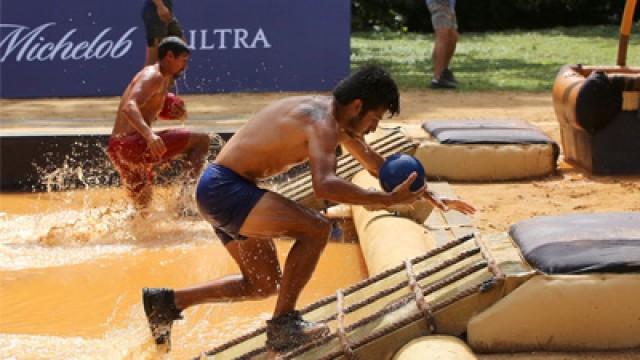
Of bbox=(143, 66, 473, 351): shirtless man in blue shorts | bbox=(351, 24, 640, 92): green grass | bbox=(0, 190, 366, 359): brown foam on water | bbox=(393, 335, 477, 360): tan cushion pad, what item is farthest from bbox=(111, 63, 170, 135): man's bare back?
bbox=(351, 24, 640, 92): green grass

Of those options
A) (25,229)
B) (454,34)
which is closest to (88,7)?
(454,34)

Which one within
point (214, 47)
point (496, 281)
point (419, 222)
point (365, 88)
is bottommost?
point (214, 47)

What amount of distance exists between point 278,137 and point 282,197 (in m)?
0.25

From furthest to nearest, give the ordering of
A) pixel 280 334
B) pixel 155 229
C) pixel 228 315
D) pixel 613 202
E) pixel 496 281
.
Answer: pixel 155 229, pixel 613 202, pixel 228 315, pixel 280 334, pixel 496 281

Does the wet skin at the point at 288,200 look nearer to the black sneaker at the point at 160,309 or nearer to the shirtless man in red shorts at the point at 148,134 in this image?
the black sneaker at the point at 160,309

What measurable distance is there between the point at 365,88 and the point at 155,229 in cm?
395

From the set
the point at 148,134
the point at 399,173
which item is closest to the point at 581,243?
the point at 399,173

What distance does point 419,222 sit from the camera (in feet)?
24.7

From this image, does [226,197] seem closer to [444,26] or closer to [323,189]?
[323,189]

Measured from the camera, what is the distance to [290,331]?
519 centimetres

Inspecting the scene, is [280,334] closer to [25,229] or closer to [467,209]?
[467,209]

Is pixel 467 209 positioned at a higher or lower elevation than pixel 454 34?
higher

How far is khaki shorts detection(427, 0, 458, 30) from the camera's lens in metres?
14.1

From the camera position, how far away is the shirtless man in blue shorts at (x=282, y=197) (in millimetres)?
5074
